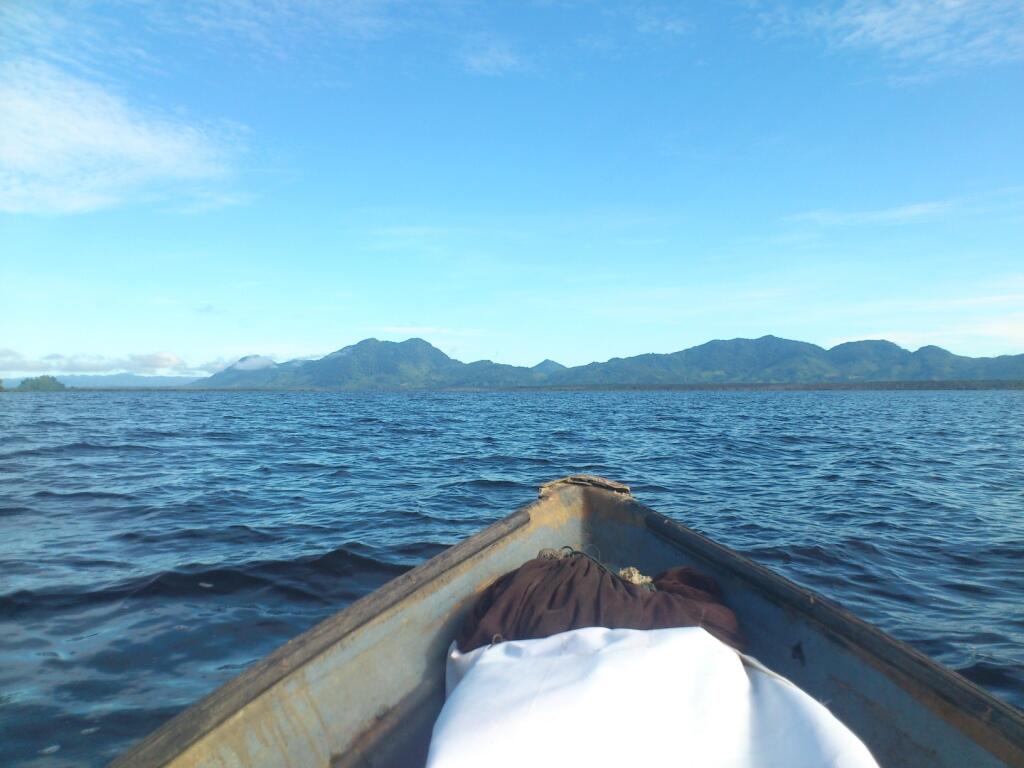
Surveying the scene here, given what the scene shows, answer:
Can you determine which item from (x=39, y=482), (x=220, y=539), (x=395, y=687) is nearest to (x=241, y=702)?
(x=395, y=687)

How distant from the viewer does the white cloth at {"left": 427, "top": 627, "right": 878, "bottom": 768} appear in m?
2.17

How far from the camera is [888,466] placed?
60.2 feet

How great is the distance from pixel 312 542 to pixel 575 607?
22.8ft

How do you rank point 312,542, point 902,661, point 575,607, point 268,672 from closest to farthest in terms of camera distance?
point 902,661 → point 268,672 → point 575,607 → point 312,542

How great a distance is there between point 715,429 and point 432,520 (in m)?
27.4

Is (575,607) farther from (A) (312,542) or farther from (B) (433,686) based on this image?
(A) (312,542)

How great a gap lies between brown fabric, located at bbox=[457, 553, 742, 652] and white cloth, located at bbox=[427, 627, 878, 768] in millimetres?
415

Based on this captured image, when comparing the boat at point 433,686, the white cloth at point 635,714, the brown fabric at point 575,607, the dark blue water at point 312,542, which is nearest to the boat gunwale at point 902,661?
the boat at point 433,686

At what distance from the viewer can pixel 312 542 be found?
918 cm

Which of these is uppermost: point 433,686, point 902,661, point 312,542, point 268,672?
point 902,661

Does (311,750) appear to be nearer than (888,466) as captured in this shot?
Yes

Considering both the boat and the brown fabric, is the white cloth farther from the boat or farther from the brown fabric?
the boat

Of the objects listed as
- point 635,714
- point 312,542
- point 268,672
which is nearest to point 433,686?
point 268,672

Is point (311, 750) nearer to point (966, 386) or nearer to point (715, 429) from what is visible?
point (715, 429)
